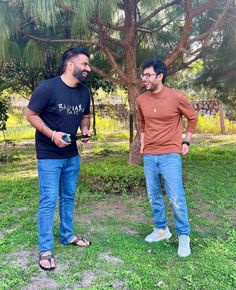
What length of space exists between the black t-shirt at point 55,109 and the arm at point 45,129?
0.04 m

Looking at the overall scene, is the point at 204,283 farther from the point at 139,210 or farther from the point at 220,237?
the point at 139,210

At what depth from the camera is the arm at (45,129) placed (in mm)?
2393

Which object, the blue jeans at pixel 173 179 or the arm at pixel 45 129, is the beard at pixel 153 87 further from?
the arm at pixel 45 129

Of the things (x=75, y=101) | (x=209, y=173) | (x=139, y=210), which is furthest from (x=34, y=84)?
(x=75, y=101)

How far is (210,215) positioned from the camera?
11.6ft

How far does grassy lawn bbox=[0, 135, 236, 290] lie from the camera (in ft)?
7.55

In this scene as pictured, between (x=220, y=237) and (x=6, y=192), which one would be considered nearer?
(x=220, y=237)

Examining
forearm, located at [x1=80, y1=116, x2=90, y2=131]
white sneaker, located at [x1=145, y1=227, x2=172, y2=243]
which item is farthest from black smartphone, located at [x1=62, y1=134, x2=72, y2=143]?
white sneaker, located at [x1=145, y1=227, x2=172, y2=243]

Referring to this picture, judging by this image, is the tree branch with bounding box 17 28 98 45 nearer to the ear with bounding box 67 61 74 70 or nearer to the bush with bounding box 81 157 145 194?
the bush with bounding box 81 157 145 194

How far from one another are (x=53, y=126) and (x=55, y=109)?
0.37 ft

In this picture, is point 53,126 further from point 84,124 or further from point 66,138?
point 84,124

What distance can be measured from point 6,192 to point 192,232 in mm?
2393

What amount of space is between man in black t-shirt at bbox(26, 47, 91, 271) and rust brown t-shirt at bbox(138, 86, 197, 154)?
1.48 feet

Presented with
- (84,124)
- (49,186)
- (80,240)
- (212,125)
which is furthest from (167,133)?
(212,125)
